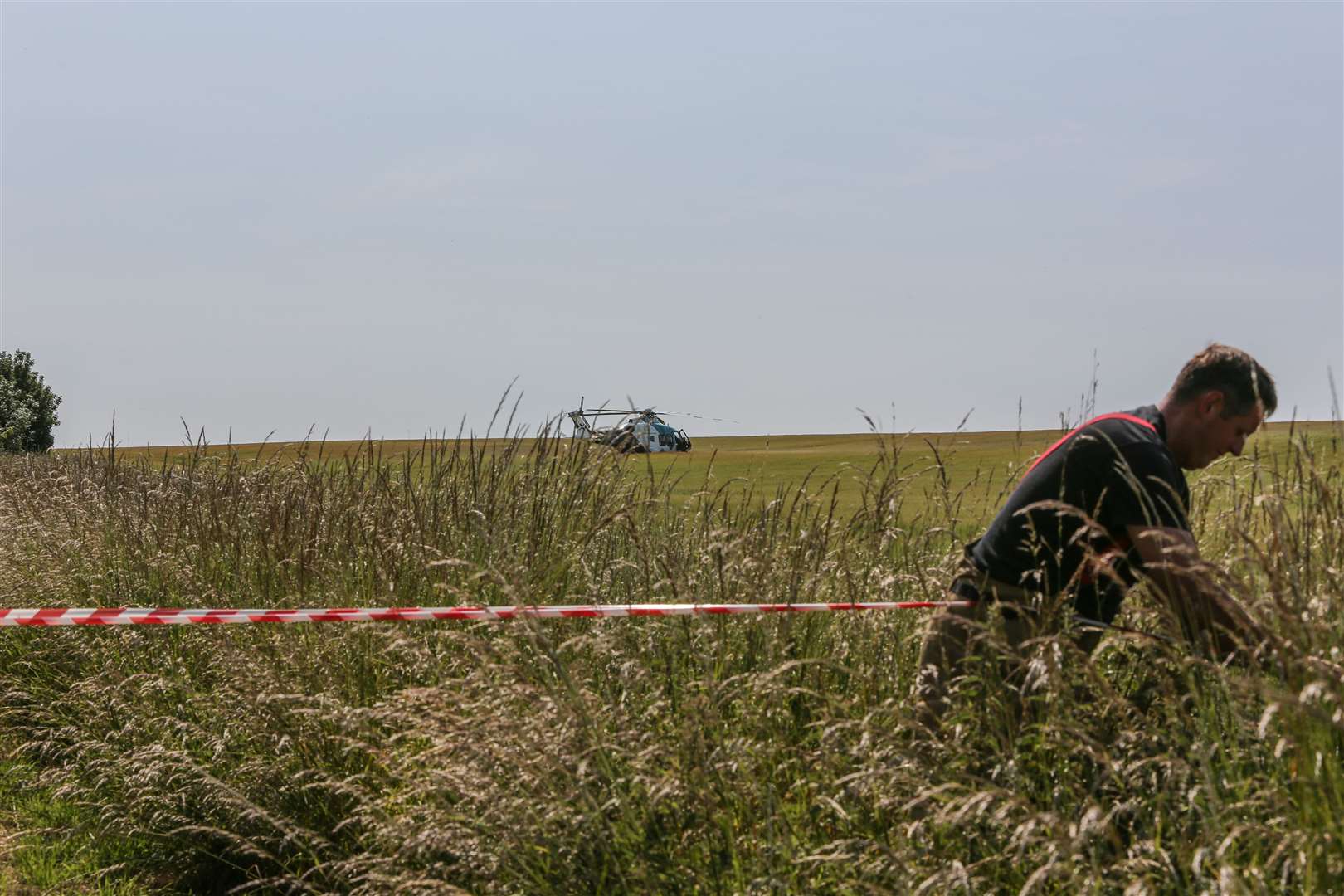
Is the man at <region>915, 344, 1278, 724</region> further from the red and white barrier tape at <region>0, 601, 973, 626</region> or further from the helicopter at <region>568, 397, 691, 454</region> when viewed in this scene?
the helicopter at <region>568, 397, 691, 454</region>

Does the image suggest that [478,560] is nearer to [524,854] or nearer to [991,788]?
[524,854]

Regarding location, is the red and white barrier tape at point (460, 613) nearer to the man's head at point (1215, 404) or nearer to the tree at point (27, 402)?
the man's head at point (1215, 404)

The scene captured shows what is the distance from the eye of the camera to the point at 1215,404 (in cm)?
439

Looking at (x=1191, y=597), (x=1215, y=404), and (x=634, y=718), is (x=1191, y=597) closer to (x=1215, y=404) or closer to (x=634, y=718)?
(x=1215, y=404)

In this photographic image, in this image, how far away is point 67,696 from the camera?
6.63 metres

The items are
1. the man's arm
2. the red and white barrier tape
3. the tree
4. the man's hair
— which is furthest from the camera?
the tree

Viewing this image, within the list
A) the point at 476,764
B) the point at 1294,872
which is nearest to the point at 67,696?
the point at 476,764

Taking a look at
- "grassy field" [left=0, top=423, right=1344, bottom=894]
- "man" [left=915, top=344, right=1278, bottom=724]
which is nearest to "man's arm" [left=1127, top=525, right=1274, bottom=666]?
"man" [left=915, top=344, right=1278, bottom=724]

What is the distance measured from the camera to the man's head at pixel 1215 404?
437 centimetres

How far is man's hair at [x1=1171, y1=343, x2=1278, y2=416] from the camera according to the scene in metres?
4.36

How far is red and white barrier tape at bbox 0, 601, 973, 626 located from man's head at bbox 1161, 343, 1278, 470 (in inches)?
36.5

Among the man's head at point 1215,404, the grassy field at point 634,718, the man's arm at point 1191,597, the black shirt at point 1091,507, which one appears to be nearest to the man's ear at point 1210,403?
the man's head at point 1215,404

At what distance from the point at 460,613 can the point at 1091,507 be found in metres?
2.29

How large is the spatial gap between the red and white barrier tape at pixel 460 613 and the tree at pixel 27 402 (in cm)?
3712
